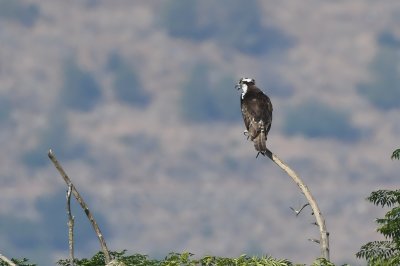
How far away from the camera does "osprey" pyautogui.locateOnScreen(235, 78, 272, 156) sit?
926 inches

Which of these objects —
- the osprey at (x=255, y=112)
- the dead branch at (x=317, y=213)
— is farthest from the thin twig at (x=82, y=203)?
the osprey at (x=255, y=112)

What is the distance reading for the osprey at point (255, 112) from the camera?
23.5m

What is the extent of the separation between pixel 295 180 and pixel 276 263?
5566 mm

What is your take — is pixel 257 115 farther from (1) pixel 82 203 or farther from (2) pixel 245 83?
(1) pixel 82 203

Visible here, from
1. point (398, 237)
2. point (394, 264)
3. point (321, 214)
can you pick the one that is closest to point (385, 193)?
point (398, 237)

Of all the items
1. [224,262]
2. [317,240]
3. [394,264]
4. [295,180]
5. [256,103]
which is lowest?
[224,262]

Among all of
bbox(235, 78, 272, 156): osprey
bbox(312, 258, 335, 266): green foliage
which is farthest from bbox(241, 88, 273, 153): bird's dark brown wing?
bbox(312, 258, 335, 266): green foliage

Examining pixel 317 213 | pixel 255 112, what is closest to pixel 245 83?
pixel 255 112

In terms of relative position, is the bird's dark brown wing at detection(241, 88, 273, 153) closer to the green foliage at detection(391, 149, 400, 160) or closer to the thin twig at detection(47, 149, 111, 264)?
the green foliage at detection(391, 149, 400, 160)

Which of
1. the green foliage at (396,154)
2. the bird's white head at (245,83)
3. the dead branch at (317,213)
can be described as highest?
the bird's white head at (245,83)

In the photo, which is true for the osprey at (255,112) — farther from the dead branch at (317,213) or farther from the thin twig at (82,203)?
the thin twig at (82,203)

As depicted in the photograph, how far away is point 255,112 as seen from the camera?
2500cm

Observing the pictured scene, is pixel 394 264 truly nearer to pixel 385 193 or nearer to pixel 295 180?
pixel 295 180

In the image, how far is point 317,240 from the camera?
61.5 ft
